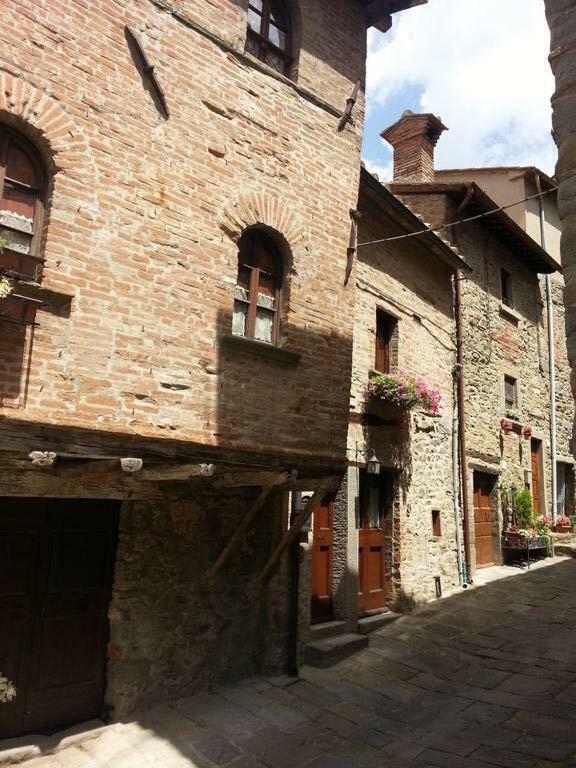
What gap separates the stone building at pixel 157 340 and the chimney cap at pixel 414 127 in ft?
21.8

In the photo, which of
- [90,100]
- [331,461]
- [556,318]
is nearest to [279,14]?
[90,100]

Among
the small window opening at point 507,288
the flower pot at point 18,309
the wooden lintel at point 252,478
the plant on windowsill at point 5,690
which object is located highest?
the small window opening at point 507,288

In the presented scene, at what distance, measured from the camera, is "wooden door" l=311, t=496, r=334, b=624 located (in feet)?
24.3

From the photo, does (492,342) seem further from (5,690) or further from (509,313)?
(5,690)

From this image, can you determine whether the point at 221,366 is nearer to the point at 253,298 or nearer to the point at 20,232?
the point at 253,298

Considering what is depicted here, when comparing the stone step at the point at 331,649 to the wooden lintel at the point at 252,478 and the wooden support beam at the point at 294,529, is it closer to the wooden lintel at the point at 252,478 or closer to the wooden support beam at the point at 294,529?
the wooden support beam at the point at 294,529

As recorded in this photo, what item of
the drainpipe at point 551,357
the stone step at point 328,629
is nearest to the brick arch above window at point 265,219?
the stone step at point 328,629

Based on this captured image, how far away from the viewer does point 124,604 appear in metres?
5.20

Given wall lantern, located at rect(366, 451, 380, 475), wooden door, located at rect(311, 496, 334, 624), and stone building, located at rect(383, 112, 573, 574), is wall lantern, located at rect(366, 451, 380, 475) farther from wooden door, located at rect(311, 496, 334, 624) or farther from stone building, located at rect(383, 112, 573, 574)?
stone building, located at rect(383, 112, 573, 574)

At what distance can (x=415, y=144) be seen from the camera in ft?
42.0

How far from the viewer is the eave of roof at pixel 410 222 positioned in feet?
27.2

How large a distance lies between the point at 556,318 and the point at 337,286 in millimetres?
11159

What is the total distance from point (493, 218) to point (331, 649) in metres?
9.76

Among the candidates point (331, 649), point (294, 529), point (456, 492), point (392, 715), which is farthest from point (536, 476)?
point (294, 529)
